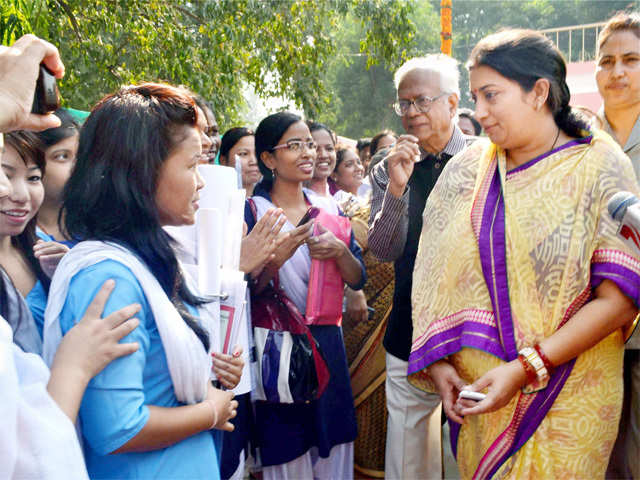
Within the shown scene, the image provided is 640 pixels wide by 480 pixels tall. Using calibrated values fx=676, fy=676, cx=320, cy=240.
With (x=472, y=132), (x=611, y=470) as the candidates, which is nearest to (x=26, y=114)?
(x=611, y=470)

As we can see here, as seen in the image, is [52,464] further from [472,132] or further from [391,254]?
[472,132]

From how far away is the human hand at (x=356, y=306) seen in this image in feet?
13.4

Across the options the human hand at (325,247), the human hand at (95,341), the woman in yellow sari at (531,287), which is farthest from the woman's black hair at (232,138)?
the human hand at (95,341)

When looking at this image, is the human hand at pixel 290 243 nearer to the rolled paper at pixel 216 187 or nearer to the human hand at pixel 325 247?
the human hand at pixel 325 247

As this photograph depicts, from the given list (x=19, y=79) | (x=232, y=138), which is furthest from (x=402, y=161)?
(x=232, y=138)

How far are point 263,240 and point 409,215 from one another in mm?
805

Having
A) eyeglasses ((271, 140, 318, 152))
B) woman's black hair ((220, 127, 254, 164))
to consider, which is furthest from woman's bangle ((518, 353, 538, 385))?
woman's black hair ((220, 127, 254, 164))

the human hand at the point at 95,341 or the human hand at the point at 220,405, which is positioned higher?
the human hand at the point at 95,341

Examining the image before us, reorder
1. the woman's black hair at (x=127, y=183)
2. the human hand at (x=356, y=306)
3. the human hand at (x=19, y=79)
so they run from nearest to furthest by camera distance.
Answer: the human hand at (x=19, y=79)
the woman's black hair at (x=127, y=183)
the human hand at (x=356, y=306)

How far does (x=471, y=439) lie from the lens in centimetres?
255

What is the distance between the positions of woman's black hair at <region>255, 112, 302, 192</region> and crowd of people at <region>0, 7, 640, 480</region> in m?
0.01

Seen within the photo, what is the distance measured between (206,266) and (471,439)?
120 cm

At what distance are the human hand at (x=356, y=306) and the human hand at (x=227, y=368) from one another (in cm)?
191

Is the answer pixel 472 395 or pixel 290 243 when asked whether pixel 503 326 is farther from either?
pixel 290 243
